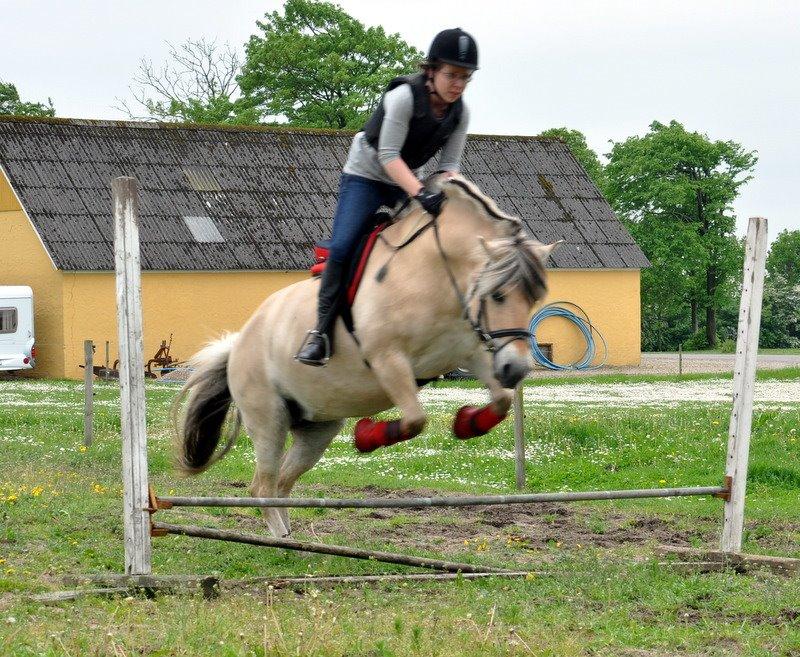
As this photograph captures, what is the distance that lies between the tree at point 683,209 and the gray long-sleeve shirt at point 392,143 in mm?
46436

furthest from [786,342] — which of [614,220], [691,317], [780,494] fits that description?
[780,494]

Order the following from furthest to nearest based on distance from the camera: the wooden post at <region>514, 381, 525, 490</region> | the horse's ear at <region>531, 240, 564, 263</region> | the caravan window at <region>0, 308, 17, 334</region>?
the caravan window at <region>0, 308, 17, 334</region> → the wooden post at <region>514, 381, 525, 490</region> → the horse's ear at <region>531, 240, 564, 263</region>

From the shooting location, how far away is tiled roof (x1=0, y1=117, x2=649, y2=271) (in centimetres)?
3138

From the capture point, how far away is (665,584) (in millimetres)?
6941

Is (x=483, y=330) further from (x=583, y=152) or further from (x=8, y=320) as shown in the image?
(x=583, y=152)

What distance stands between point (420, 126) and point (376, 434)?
1.72 meters

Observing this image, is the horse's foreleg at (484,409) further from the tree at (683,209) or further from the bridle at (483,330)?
the tree at (683,209)

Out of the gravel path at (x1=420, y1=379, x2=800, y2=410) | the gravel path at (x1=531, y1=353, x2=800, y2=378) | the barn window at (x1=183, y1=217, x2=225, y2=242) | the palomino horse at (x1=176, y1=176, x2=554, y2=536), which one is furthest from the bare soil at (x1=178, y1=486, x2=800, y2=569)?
the barn window at (x1=183, y1=217, x2=225, y2=242)

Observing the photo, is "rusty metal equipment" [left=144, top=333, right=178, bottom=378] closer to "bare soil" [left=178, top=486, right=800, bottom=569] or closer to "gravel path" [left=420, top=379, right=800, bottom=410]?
"gravel path" [left=420, top=379, right=800, bottom=410]

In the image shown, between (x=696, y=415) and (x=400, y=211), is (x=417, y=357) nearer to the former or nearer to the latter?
(x=400, y=211)

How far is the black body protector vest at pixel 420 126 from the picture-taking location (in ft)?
22.0

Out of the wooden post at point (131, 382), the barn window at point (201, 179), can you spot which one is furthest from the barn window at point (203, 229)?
the wooden post at point (131, 382)

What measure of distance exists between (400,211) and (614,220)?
31.3 meters

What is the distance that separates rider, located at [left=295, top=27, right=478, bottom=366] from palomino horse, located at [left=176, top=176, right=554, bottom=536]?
141mm
